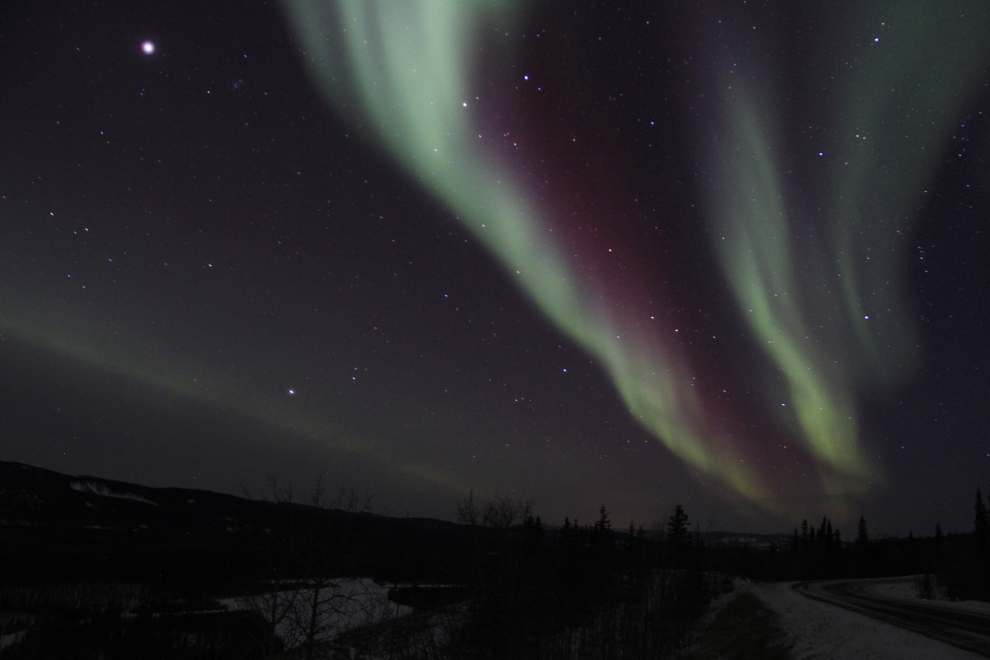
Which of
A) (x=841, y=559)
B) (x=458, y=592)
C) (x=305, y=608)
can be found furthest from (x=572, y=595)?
(x=841, y=559)

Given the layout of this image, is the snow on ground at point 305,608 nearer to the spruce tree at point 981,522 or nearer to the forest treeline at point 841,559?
the forest treeline at point 841,559

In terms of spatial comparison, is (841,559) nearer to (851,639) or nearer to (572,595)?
(572,595)

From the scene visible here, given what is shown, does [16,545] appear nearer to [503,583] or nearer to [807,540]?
[503,583]

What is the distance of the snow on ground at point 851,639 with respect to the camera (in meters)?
17.2

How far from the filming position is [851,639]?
21297 mm

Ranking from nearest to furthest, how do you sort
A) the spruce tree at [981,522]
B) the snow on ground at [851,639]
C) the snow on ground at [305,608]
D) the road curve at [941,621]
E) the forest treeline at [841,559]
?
the snow on ground at [851,639]
the road curve at [941,621]
the snow on ground at [305,608]
the spruce tree at [981,522]
the forest treeline at [841,559]

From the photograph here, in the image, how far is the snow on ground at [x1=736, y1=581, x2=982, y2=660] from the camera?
1716 cm

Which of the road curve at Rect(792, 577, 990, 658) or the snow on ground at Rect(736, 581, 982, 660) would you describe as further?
the road curve at Rect(792, 577, 990, 658)

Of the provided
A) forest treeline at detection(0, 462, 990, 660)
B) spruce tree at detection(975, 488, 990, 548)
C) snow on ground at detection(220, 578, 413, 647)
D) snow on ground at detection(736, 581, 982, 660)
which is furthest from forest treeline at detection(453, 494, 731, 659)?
spruce tree at detection(975, 488, 990, 548)

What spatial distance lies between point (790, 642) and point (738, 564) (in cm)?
10723

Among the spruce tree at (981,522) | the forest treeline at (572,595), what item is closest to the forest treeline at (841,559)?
the spruce tree at (981,522)

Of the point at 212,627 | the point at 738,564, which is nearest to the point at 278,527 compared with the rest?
the point at 212,627

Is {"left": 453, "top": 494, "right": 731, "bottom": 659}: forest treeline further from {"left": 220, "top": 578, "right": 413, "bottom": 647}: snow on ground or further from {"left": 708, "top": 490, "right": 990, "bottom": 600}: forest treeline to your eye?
{"left": 708, "top": 490, "right": 990, "bottom": 600}: forest treeline

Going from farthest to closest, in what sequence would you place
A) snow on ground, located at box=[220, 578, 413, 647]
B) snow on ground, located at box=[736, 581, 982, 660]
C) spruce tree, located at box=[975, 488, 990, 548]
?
spruce tree, located at box=[975, 488, 990, 548] < snow on ground, located at box=[220, 578, 413, 647] < snow on ground, located at box=[736, 581, 982, 660]
